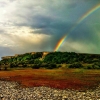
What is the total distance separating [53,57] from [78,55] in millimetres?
21783

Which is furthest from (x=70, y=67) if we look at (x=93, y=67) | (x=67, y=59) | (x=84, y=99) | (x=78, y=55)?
(x=84, y=99)

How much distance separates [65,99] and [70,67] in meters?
93.0

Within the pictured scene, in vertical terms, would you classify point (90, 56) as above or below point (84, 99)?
above

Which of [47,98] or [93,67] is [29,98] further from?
[93,67]

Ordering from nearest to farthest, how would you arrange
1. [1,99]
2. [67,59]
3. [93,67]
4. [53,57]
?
[1,99], [93,67], [67,59], [53,57]

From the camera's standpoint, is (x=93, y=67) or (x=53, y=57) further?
(x=53, y=57)

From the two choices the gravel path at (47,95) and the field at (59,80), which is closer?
the gravel path at (47,95)

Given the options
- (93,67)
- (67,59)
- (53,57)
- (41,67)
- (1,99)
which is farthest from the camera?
(53,57)

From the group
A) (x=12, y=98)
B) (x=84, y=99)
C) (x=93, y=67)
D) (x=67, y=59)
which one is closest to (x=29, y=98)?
(x=12, y=98)

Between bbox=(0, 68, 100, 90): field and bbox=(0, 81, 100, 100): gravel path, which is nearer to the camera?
bbox=(0, 81, 100, 100): gravel path

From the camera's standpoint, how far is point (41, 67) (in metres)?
133

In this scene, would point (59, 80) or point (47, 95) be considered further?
point (59, 80)

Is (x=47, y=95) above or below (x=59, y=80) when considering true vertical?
below

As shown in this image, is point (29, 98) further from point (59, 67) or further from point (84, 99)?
point (59, 67)
